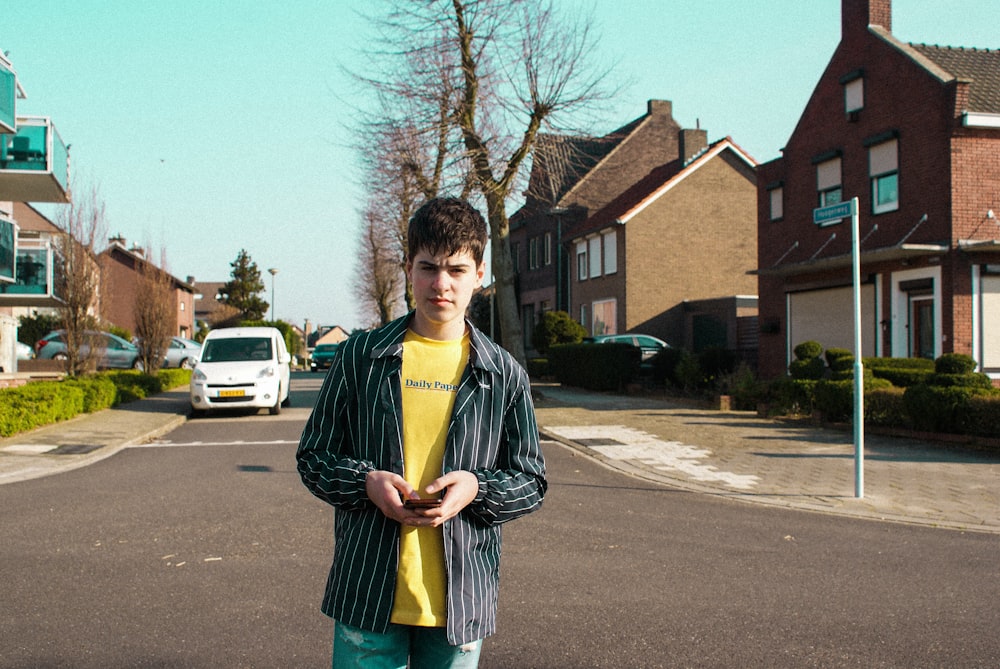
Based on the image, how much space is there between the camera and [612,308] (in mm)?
34438

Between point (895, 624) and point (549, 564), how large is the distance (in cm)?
218

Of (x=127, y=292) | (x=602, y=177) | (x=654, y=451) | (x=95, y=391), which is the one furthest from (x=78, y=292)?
(x=127, y=292)

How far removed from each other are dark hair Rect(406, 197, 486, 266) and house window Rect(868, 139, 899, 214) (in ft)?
61.5

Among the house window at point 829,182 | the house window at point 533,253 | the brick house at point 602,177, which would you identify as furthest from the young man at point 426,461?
the house window at point 533,253

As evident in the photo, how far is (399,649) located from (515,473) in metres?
0.53

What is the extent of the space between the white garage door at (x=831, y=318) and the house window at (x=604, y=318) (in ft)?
37.7

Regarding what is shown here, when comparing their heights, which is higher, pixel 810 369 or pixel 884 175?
pixel 884 175

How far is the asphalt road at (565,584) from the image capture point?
4293mm

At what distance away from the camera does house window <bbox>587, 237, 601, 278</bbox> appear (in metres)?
35.9

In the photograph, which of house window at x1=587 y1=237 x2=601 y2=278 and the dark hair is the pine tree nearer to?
house window at x1=587 y1=237 x2=601 y2=278

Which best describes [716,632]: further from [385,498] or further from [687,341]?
[687,341]

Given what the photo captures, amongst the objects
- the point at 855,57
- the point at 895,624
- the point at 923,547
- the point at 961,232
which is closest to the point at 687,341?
the point at 855,57

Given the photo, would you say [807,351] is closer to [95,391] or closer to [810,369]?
[810,369]

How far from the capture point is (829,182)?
21734mm
